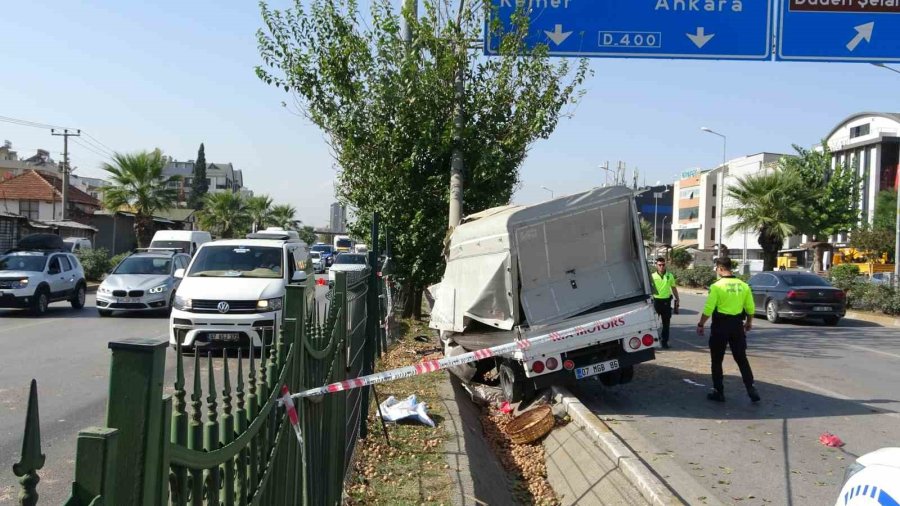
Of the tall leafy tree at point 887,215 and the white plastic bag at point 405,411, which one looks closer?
the white plastic bag at point 405,411

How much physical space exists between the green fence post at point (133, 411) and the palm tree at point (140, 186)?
1562 inches

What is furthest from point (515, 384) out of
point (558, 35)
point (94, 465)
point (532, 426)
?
point (94, 465)

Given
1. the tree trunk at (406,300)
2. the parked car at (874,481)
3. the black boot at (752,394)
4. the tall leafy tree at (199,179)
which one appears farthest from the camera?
the tall leafy tree at (199,179)

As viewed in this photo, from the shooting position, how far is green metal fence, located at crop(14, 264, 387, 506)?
1.52m

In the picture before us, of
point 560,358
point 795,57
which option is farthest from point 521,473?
point 795,57

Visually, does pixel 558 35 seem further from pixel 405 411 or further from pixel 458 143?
pixel 405 411

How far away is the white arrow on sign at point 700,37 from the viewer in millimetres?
12023

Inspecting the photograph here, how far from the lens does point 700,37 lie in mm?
12047

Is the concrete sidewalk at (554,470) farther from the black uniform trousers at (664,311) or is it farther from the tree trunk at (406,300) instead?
the tree trunk at (406,300)

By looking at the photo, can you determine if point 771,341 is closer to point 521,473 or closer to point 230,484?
point 521,473

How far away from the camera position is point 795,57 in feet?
39.2

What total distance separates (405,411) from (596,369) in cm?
294

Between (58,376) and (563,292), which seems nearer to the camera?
(563,292)

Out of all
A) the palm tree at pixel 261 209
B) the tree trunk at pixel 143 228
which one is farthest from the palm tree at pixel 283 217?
the tree trunk at pixel 143 228
